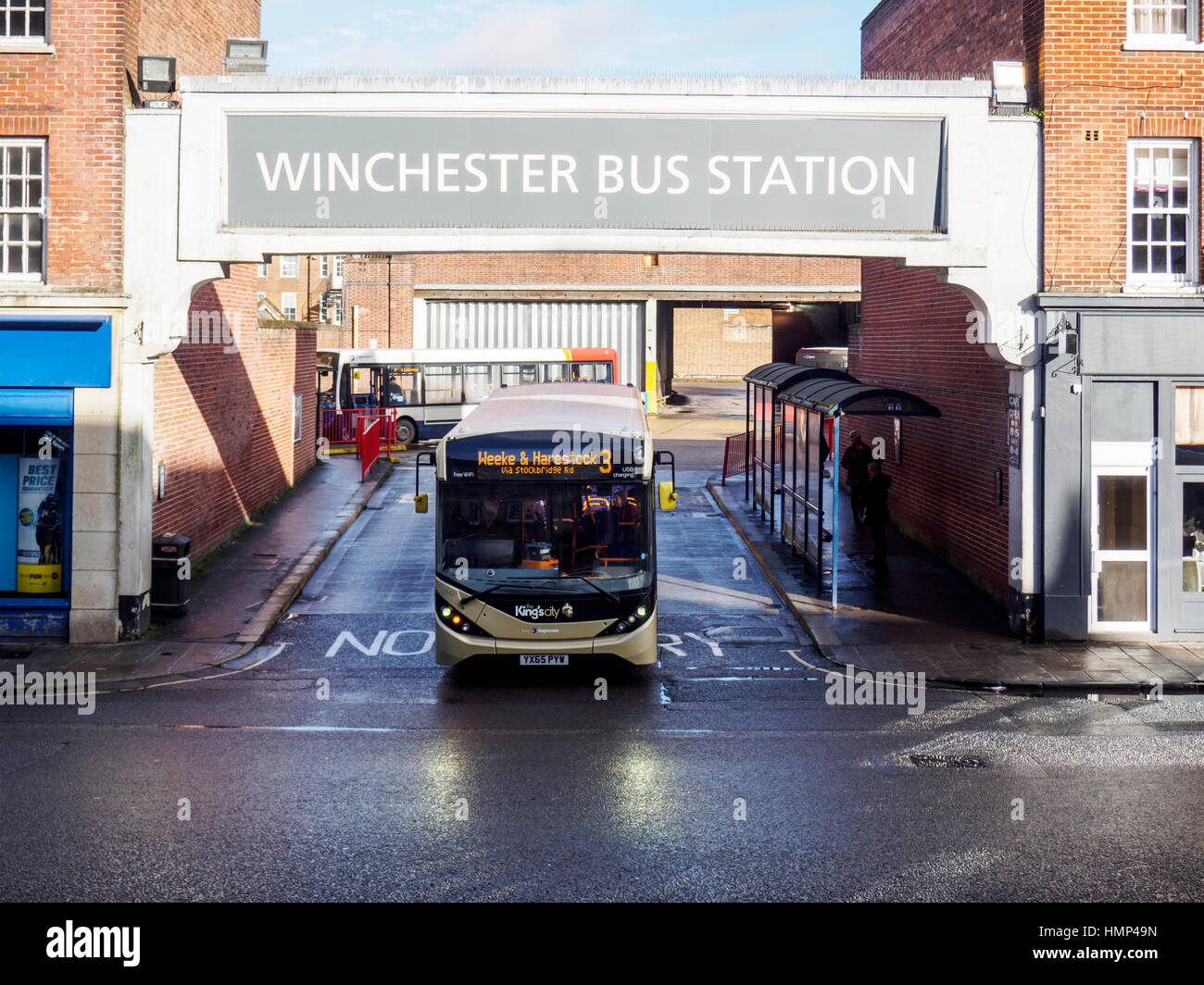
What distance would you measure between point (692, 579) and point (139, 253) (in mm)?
9519

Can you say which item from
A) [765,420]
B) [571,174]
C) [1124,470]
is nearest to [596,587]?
[571,174]

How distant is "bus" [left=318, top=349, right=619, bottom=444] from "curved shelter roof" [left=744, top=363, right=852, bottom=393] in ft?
42.3

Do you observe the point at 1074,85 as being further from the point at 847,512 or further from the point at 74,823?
the point at 74,823

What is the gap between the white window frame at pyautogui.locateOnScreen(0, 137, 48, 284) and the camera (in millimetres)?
16172

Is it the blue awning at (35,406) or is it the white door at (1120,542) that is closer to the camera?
the blue awning at (35,406)

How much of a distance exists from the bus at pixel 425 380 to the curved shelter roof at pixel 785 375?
12879 millimetres

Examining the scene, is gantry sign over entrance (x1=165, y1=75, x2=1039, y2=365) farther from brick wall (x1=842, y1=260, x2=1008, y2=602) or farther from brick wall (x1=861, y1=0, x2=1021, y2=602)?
brick wall (x1=842, y1=260, x2=1008, y2=602)

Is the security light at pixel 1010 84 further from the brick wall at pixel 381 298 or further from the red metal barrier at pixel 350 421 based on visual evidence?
the brick wall at pixel 381 298

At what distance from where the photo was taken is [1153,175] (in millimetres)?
16484

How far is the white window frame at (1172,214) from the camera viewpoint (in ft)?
53.8

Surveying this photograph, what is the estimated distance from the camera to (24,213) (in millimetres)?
16234

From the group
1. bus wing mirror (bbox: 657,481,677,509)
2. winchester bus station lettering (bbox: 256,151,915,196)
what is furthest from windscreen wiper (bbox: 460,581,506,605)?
winchester bus station lettering (bbox: 256,151,915,196)

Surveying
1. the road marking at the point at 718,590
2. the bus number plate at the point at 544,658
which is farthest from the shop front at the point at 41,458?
the road marking at the point at 718,590
